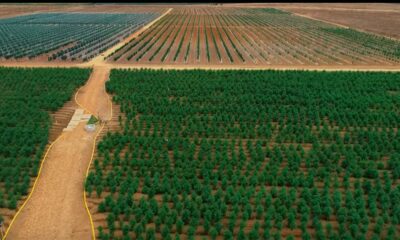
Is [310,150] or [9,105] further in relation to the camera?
[9,105]

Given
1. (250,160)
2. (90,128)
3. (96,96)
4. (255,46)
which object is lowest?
(250,160)

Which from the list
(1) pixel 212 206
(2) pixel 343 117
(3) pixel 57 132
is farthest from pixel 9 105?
(2) pixel 343 117

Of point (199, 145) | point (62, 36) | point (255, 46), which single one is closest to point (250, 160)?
point (199, 145)

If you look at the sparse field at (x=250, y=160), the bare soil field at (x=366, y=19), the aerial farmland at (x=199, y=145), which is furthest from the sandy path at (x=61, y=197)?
the bare soil field at (x=366, y=19)

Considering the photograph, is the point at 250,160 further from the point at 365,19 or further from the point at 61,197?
the point at 365,19

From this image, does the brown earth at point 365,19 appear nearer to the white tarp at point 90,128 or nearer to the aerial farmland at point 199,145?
the aerial farmland at point 199,145

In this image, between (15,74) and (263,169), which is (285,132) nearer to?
(263,169)
